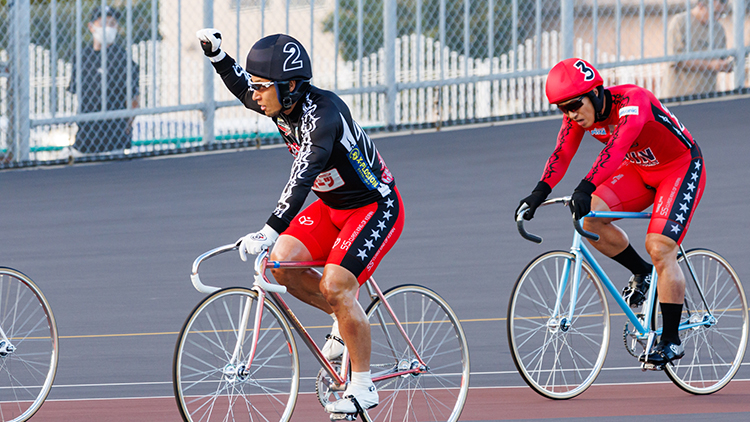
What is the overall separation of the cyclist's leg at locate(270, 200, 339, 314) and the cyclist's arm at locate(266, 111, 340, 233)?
1.07 ft

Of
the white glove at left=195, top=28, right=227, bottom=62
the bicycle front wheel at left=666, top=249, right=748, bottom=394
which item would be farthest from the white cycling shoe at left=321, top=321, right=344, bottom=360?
the bicycle front wheel at left=666, top=249, right=748, bottom=394

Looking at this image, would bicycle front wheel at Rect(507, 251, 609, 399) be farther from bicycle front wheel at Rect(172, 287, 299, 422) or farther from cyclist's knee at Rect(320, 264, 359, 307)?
bicycle front wheel at Rect(172, 287, 299, 422)

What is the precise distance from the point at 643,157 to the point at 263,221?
15.6 feet

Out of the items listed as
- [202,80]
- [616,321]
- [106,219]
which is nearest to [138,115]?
[202,80]

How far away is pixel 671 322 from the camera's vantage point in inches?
198

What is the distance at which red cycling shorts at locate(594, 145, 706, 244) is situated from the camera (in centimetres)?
505

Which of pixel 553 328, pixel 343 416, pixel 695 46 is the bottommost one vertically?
pixel 343 416

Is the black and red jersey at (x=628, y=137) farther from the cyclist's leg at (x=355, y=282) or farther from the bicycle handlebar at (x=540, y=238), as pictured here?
the cyclist's leg at (x=355, y=282)

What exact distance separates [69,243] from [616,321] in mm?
5203

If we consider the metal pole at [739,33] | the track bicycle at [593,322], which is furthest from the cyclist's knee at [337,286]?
the metal pole at [739,33]

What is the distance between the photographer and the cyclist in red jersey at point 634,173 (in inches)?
190

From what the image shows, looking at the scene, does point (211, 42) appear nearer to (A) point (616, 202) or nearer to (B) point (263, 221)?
A: (A) point (616, 202)

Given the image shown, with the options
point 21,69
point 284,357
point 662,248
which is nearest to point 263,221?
point 21,69

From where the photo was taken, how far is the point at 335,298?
4051 millimetres
